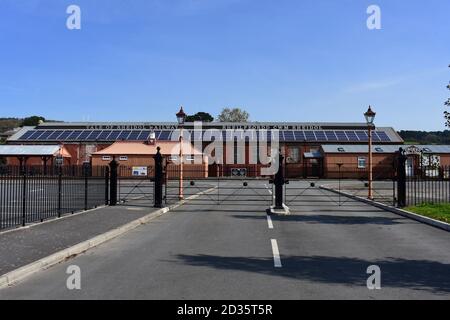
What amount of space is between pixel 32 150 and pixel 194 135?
2301 cm

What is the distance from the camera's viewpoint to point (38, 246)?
425 inches

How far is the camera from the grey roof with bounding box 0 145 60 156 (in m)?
66.8

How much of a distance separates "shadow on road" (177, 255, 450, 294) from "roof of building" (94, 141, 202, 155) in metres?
54.7

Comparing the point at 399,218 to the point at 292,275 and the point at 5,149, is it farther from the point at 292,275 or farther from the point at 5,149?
the point at 5,149

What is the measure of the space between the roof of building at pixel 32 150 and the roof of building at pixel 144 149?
5726mm

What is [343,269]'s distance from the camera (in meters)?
9.15

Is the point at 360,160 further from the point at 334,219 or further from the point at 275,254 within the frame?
the point at 275,254

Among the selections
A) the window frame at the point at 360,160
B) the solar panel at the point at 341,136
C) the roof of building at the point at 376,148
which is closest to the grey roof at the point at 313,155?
the roof of building at the point at 376,148

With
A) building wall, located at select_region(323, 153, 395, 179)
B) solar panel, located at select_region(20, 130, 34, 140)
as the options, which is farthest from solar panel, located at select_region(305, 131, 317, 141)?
solar panel, located at select_region(20, 130, 34, 140)

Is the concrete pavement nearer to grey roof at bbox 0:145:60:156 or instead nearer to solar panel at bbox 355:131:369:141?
grey roof at bbox 0:145:60:156

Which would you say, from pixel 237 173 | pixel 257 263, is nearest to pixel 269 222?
pixel 257 263

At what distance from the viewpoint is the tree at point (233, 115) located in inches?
5010

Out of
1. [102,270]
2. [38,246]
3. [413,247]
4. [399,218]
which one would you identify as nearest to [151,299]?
[102,270]

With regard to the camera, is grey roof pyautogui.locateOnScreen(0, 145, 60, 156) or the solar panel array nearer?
grey roof pyautogui.locateOnScreen(0, 145, 60, 156)
